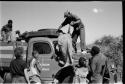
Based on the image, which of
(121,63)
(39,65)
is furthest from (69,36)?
(121,63)

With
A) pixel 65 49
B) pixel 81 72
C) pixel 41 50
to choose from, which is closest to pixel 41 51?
pixel 41 50

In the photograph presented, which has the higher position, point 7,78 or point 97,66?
point 97,66

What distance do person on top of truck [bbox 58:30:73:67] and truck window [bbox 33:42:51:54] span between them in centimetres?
36

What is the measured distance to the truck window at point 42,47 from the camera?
587 cm

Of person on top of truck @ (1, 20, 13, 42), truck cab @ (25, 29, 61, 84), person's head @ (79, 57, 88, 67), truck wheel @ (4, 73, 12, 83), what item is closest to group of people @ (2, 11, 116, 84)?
person's head @ (79, 57, 88, 67)

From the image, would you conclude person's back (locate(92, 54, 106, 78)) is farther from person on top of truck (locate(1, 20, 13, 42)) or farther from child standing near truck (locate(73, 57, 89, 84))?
person on top of truck (locate(1, 20, 13, 42))

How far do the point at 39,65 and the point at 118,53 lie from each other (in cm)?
207

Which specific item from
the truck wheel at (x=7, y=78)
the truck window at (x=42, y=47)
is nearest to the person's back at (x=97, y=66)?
the truck window at (x=42, y=47)

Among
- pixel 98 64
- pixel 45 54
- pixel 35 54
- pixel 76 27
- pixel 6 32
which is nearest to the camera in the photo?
pixel 98 64

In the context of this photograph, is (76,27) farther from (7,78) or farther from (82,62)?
(7,78)

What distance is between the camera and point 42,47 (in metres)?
5.91

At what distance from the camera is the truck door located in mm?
5656

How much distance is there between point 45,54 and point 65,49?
508 millimetres

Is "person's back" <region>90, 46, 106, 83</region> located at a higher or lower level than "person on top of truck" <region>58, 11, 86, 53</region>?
lower
